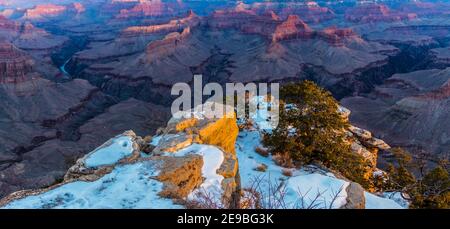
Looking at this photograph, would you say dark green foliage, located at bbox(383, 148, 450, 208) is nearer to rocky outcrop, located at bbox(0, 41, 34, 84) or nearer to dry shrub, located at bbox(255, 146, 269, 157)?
dry shrub, located at bbox(255, 146, 269, 157)

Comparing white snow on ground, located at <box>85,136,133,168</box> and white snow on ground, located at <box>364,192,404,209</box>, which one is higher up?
white snow on ground, located at <box>85,136,133,168</box>

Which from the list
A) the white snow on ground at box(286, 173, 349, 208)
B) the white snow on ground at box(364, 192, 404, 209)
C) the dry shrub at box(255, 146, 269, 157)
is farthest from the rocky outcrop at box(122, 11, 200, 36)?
the white snow on ground at box(364, 192, 404, 209)

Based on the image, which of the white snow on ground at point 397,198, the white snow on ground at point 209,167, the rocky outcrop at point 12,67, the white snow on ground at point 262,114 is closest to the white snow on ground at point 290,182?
the white snow on ground at point 209,167

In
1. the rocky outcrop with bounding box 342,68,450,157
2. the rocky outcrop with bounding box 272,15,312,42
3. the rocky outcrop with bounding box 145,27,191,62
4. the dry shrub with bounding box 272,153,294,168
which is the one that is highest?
the dry shrub with bounding box 272,153,294,168

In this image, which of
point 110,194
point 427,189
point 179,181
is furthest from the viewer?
point 427,189

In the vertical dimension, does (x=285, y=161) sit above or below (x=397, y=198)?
above

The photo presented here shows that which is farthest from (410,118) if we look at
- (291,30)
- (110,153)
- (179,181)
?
(291,30)

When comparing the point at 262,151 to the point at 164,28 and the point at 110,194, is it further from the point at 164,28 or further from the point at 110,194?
the point at 164,28

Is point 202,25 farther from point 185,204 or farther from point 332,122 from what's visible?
point 185,204
